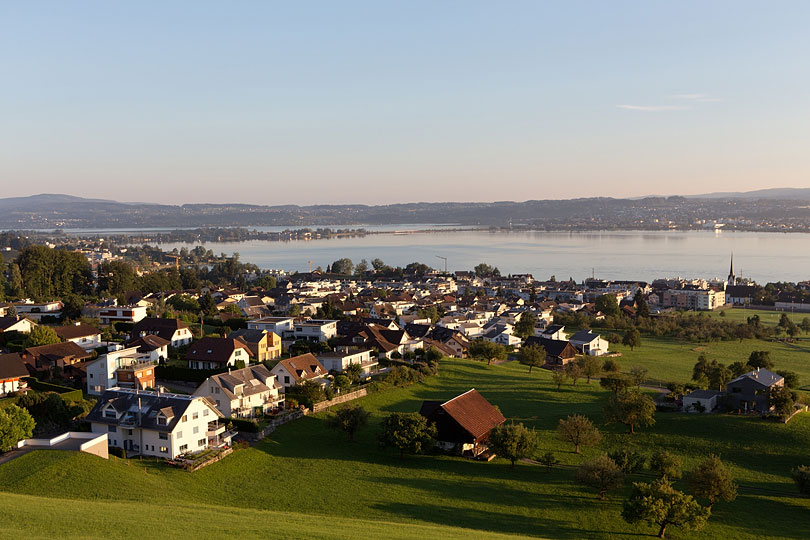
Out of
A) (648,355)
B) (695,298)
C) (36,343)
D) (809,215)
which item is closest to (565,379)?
(648,355)

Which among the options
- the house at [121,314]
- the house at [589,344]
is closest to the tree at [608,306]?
the house at [589,344]

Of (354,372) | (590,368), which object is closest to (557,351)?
(590,368)

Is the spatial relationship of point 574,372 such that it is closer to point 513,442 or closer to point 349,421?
point 513,442

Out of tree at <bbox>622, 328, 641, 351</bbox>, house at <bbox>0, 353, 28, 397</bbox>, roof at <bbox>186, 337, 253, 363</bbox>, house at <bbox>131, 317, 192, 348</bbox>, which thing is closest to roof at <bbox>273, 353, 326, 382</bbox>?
roof at <bbox>186, 337, 253, 363</bbox>

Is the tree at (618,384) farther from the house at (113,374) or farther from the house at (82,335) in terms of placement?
the house at (82,335)

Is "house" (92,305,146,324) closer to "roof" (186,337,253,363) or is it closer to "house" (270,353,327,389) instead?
"roof" (186,337,253,363)
